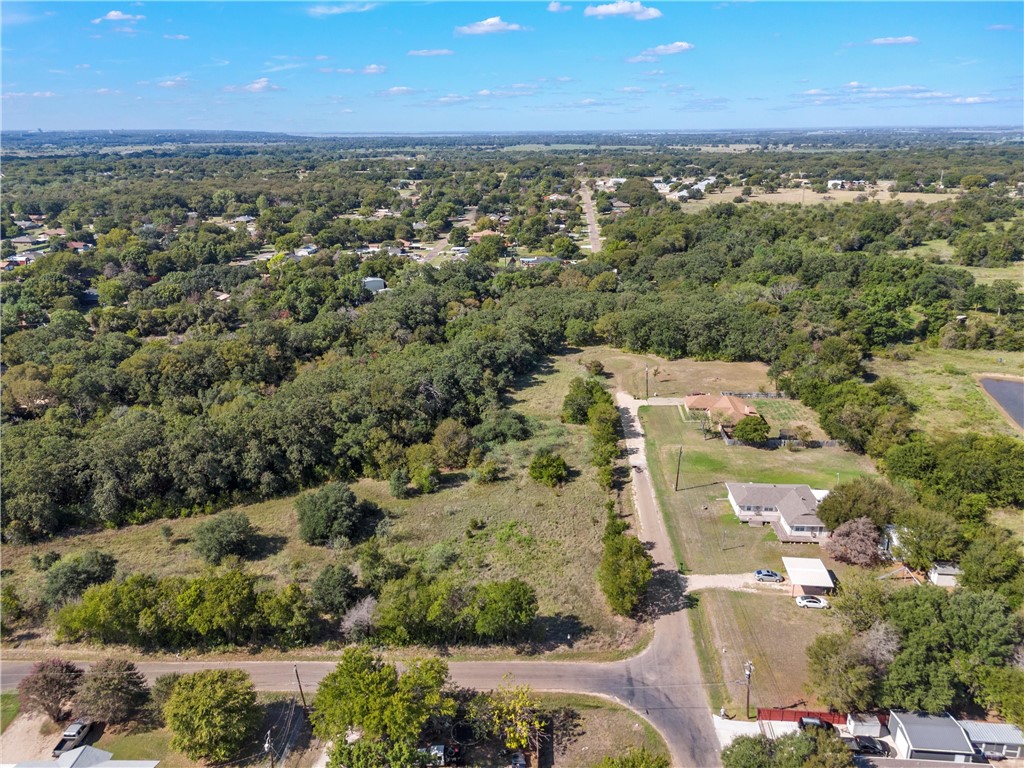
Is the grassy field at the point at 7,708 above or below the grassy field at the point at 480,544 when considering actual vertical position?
below

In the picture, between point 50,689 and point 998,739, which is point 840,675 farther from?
point 50,689

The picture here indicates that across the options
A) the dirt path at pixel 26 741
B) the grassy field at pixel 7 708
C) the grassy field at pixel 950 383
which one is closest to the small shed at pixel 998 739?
the grassy field at pixel 950 383

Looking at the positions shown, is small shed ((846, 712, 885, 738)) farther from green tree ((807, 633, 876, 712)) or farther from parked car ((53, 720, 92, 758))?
parked car ((53, 720, 92, 758))

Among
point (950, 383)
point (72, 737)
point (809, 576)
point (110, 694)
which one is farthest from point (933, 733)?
point (950, 383)

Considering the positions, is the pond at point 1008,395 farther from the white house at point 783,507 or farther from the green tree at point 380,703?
the green tree at point 380,703

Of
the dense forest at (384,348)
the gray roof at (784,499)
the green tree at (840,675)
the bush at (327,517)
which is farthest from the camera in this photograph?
the bush at (327,517)

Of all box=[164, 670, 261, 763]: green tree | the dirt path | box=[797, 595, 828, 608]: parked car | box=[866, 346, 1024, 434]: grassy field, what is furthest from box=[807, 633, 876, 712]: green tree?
box=[866, 346, 1024, 434]: grassy field
